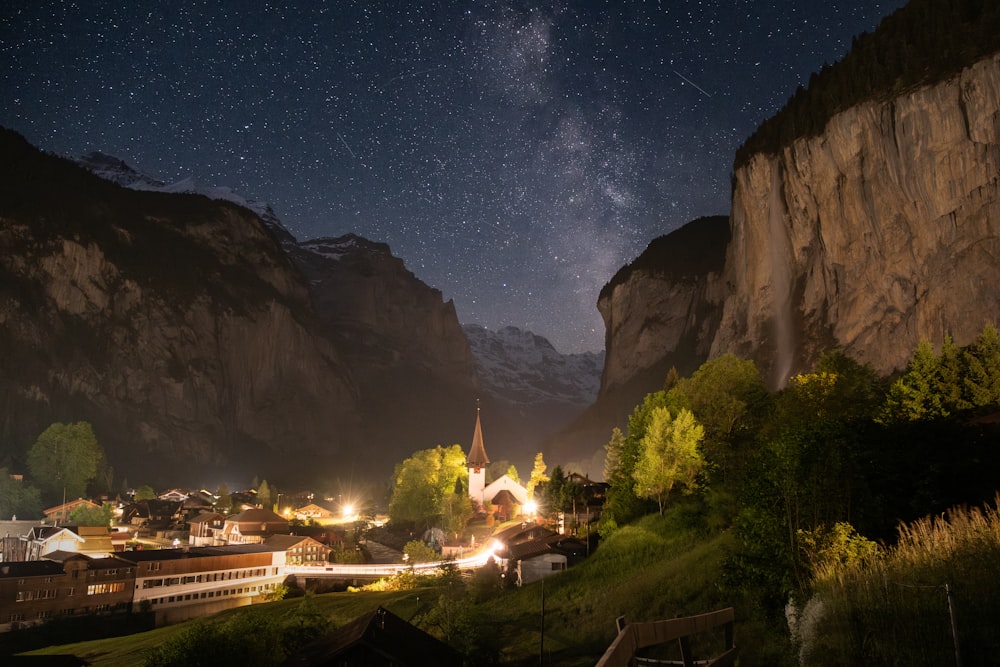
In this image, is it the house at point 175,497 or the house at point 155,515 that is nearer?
the house at point 155,515

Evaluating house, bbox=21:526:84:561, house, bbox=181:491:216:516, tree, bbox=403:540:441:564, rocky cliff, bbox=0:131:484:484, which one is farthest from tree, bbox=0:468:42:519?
tree, bbox=403:540:441:564

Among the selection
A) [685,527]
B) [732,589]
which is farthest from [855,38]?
[732,589]

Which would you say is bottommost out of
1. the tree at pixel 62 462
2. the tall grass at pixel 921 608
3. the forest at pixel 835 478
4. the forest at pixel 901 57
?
the tall grass at pixel 921 608

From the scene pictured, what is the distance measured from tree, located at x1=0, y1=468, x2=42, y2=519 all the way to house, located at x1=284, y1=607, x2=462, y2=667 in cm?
8644

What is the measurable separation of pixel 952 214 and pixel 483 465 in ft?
243

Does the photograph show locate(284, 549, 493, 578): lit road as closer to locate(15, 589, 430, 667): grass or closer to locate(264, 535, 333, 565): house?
locate(264, 535, 333, 565): house

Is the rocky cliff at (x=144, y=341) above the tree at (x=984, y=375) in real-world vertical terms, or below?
above

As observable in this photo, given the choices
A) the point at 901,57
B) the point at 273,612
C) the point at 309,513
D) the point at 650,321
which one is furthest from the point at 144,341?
the point at 901,57

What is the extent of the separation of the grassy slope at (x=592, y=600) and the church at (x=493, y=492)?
4484 centimetres

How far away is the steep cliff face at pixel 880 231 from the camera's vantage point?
6150 cm

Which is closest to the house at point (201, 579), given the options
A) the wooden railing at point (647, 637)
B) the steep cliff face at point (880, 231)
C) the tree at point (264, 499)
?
the tree at point (264, 499)

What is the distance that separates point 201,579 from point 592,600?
4564 cm

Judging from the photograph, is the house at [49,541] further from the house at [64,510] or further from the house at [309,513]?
the house at [309,513]

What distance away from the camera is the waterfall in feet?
297
